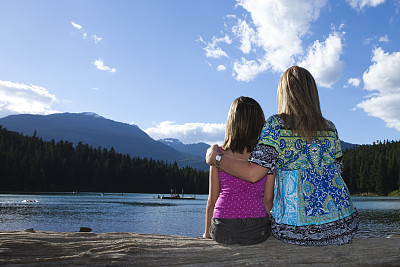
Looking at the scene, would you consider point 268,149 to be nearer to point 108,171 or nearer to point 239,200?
point 239,200

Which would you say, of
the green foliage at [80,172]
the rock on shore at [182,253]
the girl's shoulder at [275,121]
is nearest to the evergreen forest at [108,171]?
the green foliage at [80,172]

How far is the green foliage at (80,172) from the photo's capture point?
12369 cm

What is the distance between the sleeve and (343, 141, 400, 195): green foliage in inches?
5046

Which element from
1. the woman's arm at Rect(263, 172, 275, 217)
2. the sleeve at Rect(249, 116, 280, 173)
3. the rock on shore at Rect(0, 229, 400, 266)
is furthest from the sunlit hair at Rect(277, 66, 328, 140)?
the rock on shore at Rect(0, 229, 400, 266)

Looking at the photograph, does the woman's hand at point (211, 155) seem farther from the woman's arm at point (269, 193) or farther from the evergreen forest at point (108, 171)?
the evergreen forest at point (108, 171)

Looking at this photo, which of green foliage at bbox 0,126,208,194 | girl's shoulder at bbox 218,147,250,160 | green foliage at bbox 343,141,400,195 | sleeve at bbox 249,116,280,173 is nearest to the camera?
sleeve at bbox 249,116,280,173

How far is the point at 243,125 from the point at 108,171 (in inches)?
Result: 6131

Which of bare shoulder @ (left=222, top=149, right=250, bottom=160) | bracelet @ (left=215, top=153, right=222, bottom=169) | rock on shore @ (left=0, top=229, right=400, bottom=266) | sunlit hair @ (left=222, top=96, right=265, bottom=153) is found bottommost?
rock on shore @ (left=0, top=229, right=400, bottom=266)

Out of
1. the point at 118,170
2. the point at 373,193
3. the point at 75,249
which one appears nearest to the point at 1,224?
the point at 75,249

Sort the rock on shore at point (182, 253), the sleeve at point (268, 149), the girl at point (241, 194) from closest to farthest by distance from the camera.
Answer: the sleeve at point (268, 149)
the rock on shore at point (182, 253)
the girl at point (241, 194)

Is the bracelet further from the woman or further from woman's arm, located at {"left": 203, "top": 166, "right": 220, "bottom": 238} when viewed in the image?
woman's arm, located at {"left": 203, "top": 166, "right": 220, "bottom": 238}

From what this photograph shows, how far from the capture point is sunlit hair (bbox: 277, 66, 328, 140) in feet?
12.3

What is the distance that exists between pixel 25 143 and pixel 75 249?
175m

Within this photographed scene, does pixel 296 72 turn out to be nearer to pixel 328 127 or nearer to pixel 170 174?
pixel 328 127
